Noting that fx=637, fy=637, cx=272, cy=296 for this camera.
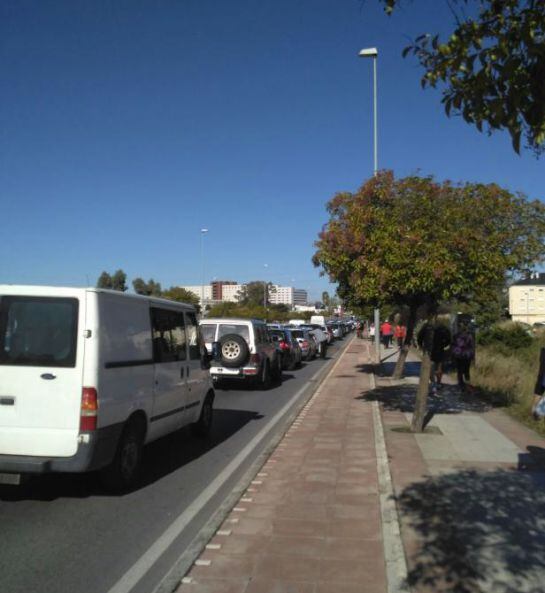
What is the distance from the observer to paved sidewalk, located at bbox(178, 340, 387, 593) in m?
4.32

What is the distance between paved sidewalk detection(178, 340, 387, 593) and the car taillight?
152 centimetres

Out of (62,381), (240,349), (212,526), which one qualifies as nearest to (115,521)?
(212,526)

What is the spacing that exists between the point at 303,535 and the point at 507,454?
4.36 metres

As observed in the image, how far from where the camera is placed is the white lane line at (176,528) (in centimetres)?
441

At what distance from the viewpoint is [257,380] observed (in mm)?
17062

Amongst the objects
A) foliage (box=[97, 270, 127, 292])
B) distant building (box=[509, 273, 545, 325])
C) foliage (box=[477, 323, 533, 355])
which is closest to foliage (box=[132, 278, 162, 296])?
foliage (box=[97, 270, 127, 292])

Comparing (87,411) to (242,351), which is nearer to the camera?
(87,411)

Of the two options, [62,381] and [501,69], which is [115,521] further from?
[501,69]

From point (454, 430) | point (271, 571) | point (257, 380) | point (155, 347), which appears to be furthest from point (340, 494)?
point (257, 380)

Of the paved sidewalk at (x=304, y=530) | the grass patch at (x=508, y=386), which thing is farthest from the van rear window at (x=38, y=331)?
the grass patch at (x=508, y=386)

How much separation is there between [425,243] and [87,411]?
5.56 metres

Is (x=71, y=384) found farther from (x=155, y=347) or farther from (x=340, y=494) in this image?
(x=340, y=494)

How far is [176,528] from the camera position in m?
5.55

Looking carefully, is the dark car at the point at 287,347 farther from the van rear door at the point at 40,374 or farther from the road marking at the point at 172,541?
the van rear door at the point at 40,374
